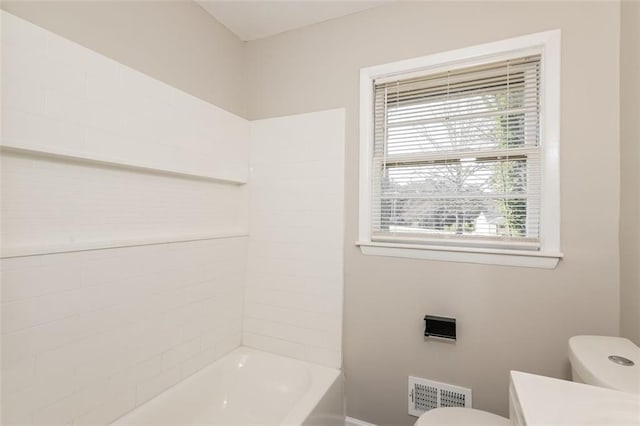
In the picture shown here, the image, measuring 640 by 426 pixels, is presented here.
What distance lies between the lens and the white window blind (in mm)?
1572

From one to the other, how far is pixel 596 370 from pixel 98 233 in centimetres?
188

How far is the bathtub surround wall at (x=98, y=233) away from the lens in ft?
3.65

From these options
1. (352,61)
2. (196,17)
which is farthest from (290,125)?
(196,17)

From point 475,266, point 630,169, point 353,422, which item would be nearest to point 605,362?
point 475,266

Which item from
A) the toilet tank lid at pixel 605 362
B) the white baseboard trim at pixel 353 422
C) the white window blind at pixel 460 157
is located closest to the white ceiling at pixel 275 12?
the white window blind at pixel 460 157

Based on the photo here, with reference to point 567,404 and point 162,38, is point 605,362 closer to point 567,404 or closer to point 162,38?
point 567,404

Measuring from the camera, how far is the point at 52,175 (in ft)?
3.99

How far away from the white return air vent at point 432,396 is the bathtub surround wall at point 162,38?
79.4 inches

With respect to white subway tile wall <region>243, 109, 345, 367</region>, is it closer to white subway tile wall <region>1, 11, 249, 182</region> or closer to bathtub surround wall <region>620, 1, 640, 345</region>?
white subway tile wall <region>1, 11, 249, 182</region>

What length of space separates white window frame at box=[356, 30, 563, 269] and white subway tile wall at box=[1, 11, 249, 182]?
3.04 feet

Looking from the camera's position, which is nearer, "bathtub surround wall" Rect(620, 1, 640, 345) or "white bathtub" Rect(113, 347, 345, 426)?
"bathtub surround wall" Rect(620, 1, 640, 345)

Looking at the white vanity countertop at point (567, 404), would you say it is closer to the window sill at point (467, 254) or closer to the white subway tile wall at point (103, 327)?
the window sill at point (467, 254)

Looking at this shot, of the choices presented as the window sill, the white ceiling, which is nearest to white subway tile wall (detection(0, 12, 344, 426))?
the window sill

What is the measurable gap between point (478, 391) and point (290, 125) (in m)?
1.83
